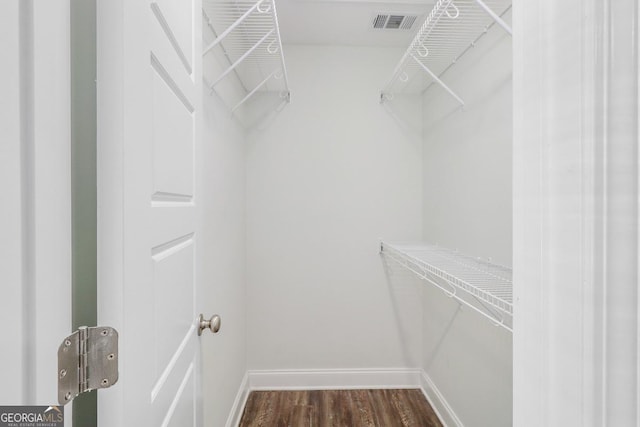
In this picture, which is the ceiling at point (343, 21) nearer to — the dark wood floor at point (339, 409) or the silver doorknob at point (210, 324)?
the silver doorknob at point (210, 324)

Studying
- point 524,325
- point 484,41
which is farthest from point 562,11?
point 484,41

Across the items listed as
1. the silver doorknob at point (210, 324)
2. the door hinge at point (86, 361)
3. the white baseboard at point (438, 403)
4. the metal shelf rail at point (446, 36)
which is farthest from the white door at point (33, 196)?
the white baseboard at point (438, 403)

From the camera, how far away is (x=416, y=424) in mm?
1997

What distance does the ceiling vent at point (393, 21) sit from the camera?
6.68 ft

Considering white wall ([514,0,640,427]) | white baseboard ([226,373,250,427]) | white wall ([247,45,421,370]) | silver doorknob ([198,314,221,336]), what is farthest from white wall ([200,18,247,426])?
white wall ([514,0,640,427])

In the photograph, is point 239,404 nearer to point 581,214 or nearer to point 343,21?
point 581,214

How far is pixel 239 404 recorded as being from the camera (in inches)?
82.3

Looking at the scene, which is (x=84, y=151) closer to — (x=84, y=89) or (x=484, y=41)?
(x=84, y=89)

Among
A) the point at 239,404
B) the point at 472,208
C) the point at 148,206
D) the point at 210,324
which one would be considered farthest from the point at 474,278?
the point at 239,404

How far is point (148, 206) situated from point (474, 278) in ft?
3.88

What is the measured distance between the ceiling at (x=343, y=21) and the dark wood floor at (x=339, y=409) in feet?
7.91

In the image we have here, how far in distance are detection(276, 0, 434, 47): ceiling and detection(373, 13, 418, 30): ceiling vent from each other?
3cm

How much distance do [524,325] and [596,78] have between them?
1.04 feet

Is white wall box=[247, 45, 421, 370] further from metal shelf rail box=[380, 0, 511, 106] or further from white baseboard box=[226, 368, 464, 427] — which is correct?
metal shelf rail box=[380, 0, 511, 106]
